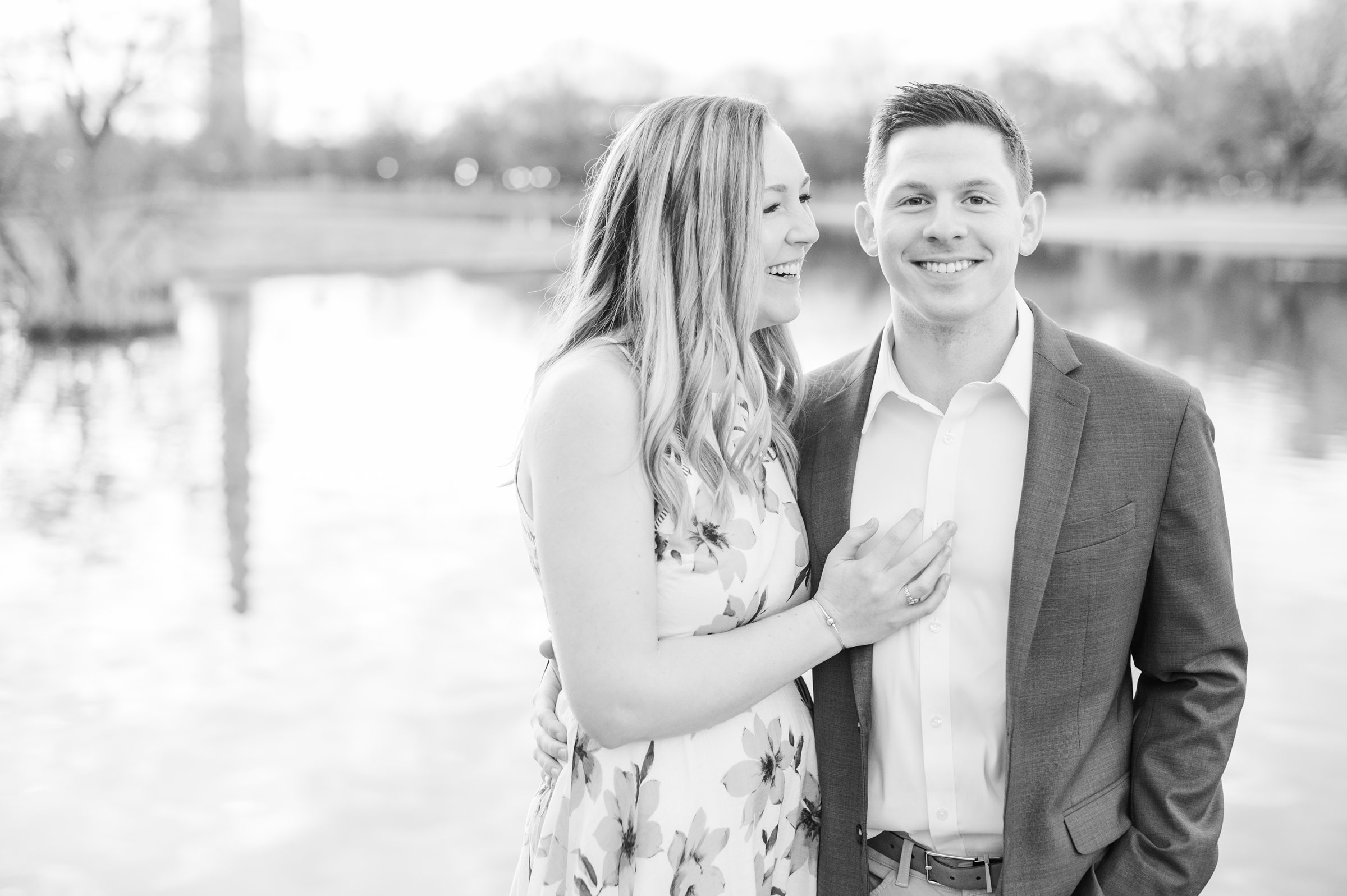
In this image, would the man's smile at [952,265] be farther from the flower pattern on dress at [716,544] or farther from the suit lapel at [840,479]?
the flower pattern on dress at [716,544]

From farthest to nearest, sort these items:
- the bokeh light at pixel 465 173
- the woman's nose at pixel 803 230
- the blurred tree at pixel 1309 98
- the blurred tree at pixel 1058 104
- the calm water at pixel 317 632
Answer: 1. the blurred tree at pixel 1058 104
2. the bokeh light at pixel 465 173
3. the blurred tree at pixel 1309 98
4. the calm water at pixel 317 632
5. the woman's nose at pixel 803 230

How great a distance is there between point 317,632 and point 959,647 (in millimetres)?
5347

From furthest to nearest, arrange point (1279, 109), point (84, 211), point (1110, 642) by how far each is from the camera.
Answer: point (1279, 109), point (84, 211), point (1110, 642)

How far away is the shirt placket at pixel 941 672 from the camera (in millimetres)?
2354

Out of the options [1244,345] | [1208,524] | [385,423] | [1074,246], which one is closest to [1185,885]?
[1208,524]

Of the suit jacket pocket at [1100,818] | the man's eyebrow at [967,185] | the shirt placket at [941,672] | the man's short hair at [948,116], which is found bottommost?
the suit jacket pocket at [1100,818]

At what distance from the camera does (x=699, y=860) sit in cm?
239

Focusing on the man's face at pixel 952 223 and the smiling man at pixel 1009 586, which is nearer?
the smiling man at pixel 1009 586

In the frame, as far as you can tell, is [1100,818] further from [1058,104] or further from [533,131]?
[1058,104]

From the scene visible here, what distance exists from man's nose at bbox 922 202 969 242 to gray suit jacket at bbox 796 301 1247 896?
0.29m

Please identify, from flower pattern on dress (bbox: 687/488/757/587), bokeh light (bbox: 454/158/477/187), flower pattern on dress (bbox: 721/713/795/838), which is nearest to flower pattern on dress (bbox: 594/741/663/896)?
flower pattern on dress (bbox: 721/713/795/838)

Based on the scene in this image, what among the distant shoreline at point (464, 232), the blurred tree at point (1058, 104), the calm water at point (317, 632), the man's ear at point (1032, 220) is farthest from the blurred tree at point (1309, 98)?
the man's ear at point (1032, 220)

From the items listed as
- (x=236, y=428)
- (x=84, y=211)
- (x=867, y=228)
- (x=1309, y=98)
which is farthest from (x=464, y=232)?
(x=1309, y=98)

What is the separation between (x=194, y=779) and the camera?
17.4 ft
